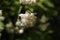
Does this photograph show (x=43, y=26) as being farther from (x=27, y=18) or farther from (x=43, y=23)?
(x=27, y=18)

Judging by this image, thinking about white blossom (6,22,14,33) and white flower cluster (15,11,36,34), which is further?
white blossom (6,22,14,33)

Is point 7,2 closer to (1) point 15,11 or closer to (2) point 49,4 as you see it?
(1) point 15,11

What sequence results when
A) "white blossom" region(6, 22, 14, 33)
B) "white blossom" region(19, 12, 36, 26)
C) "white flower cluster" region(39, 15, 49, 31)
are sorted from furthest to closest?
"white flower cluster" region(39, 15, 49, 31) < "white blossom" region(6, 22, 14, 33) < "white blossom" region(19, 12, 36, 26)

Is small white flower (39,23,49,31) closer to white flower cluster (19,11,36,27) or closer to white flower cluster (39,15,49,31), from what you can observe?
white flower cluster (39,15,49,31)

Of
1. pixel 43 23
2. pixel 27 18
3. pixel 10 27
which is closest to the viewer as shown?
pixel 27 18

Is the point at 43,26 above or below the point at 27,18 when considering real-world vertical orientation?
below

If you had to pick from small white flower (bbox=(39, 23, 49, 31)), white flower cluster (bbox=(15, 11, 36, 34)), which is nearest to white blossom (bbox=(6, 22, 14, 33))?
white flower cluster (bbox=(15, 11, 36, 34))

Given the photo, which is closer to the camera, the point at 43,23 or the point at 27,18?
the point at 27,18

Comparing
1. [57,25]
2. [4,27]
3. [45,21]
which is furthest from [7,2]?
[57,25]

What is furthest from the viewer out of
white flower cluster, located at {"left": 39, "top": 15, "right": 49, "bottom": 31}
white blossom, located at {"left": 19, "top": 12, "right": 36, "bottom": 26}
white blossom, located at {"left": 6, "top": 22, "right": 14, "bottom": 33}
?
white flower cluster, located at {"left": 39, "top": 15, "right": 49, "bottom": 31}

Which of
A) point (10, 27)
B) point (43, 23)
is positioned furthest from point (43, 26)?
point (10, 27)

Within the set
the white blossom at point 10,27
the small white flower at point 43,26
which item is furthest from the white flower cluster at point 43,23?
the white blossom at point 10,27

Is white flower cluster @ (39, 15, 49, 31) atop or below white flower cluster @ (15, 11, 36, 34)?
below

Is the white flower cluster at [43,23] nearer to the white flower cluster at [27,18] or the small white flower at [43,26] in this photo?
the small white flower at [43,26]
